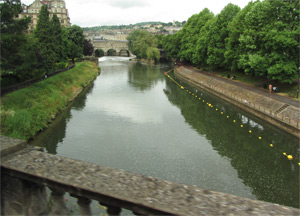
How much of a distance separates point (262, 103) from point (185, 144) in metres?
14.4

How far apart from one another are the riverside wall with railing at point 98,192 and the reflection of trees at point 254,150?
1334cm

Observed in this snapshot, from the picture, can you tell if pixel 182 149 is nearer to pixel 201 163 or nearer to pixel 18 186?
pixel 201 163

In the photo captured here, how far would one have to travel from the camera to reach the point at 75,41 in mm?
70250

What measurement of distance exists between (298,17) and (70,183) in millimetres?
35850

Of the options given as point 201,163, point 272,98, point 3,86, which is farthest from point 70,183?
point 272,98

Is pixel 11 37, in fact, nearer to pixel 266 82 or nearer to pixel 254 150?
pixel 254 150

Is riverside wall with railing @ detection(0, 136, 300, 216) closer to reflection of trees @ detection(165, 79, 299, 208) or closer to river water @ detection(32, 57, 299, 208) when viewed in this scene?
river water @ detection(32, 57, 299, 208)

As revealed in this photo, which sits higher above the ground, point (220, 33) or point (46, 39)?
point (220, 33)

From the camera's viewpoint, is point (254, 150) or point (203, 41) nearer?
point (254, 150)

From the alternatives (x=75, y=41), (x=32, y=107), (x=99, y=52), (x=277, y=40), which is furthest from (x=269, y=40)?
(x=99, y=52)

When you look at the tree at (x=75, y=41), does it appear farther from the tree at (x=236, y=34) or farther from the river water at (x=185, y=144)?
the tree at (x=236, y=34)

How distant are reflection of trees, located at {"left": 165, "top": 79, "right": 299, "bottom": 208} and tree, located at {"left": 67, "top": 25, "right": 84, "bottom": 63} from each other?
39836 millimetres

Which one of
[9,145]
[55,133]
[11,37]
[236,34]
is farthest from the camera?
[236,34]

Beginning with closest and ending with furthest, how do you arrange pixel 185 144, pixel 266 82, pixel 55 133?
1. pixel 185 144
2. pixel 55 133
3. pixel 266 82
